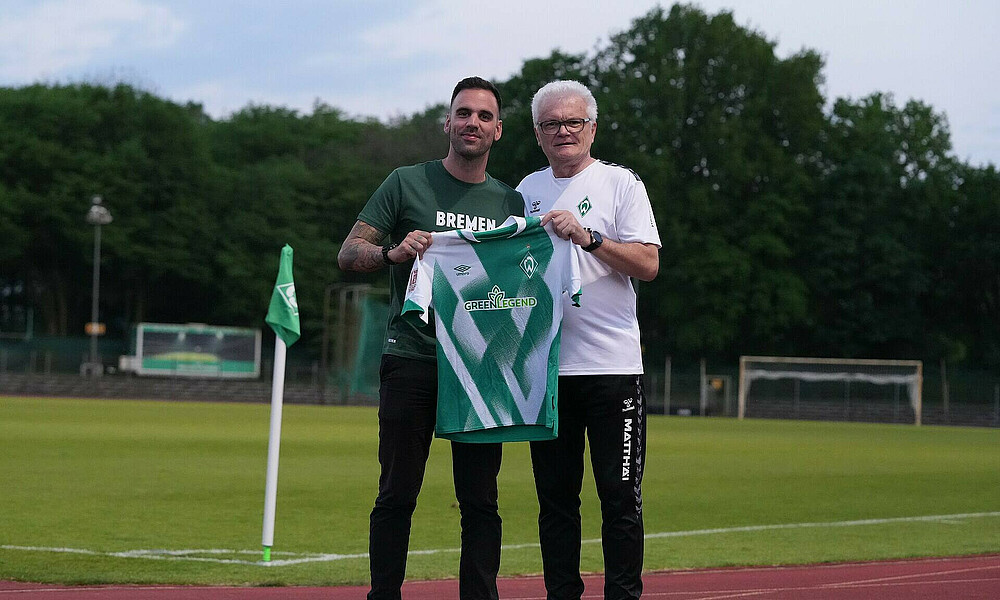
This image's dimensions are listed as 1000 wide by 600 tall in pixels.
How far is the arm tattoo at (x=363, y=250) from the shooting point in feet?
17.2

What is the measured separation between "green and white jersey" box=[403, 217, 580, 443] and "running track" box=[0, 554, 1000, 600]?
2436mm

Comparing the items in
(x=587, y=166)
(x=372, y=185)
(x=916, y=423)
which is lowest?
(x=916, y=423)

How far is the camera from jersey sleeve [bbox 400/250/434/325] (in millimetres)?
5242

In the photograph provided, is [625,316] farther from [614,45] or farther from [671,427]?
[614,45]

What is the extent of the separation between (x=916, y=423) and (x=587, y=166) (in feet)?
154

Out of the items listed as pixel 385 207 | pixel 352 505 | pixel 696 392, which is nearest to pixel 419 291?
pixel 385 207

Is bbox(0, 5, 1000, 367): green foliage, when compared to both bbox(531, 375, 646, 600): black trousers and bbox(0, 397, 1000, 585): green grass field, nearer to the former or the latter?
bbox(0, 397, 1000, 585): green grass field

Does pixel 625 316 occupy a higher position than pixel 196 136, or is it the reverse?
pixel 196 136

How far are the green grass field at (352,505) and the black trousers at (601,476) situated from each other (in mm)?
3122

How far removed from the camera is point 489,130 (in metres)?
5.41

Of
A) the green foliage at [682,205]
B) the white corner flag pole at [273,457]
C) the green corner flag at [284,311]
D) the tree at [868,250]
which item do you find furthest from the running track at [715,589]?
the tree at [868,250]

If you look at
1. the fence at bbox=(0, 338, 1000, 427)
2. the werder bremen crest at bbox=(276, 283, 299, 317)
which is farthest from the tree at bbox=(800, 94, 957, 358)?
the werder bremen crest at bbox=(276, 283, 299, 317)

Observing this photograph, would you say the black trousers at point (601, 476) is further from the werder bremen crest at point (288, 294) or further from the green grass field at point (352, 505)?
the werder bremen crest at point (288, 294)

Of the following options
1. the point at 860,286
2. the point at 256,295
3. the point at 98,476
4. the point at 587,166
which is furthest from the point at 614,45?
the point at 587,166
